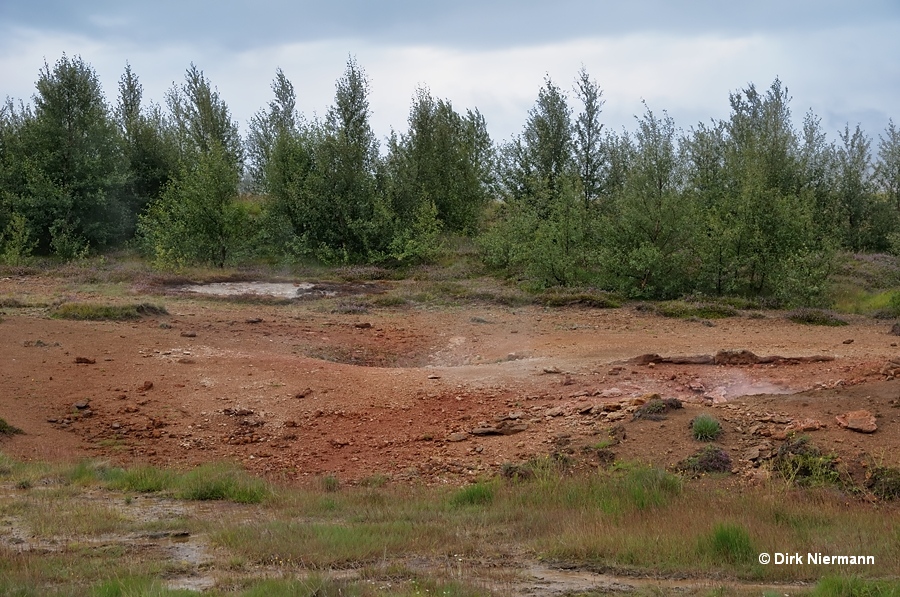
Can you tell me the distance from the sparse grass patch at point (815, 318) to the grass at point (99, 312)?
14.9 meters

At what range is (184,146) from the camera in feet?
139

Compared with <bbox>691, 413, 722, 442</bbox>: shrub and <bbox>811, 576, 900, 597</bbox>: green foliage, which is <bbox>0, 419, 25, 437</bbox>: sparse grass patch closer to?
<bbox>691, 413, 722, 442</bbox>: shrub

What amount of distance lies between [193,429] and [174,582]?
575 centimetres

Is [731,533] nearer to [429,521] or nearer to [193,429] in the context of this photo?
[429,521]

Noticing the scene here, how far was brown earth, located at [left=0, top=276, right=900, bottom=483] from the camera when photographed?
31.0ft

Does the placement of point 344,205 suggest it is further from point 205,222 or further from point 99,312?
point 99,312

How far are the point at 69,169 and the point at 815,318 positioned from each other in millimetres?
30619

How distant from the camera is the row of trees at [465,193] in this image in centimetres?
2386

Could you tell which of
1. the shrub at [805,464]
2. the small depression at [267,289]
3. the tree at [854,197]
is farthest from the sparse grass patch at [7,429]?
the tree at [854,197]

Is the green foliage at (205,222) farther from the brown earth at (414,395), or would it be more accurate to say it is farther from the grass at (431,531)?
the grass at (431,531)

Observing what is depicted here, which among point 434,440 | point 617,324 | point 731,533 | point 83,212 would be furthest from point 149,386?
point 83,212

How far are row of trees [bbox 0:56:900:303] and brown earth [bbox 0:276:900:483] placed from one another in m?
7.72

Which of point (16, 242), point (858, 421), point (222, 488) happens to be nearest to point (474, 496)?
point (222, 488)

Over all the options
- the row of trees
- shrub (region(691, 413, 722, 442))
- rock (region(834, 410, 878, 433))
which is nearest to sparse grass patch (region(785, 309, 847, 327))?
the row of trees
